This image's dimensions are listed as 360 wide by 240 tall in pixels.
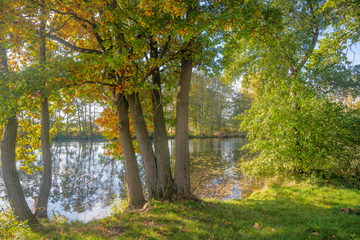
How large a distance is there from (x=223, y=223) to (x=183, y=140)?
221 cm

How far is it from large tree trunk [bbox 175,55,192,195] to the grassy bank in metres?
0.50

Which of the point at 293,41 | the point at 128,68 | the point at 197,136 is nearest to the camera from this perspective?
the point at 128,68


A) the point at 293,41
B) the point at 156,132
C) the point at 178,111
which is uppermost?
the point at 293,41

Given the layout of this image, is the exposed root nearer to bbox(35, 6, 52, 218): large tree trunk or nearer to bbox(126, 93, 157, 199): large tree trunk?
bbox(126, 93, 157, 199): large tree trunk

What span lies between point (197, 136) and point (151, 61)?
1215 inches

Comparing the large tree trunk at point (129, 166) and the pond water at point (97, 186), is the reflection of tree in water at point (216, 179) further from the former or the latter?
the large tree trunk at point (129, 166)

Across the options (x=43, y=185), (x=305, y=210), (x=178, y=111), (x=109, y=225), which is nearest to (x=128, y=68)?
(x=178, y=111)

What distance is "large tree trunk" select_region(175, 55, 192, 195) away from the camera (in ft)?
16.5

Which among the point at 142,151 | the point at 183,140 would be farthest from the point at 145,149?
the point at 183,140

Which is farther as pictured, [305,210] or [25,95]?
[305,210]

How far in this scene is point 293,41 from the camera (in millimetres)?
8477

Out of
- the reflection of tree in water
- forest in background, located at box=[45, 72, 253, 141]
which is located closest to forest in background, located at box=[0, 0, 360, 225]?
the reflection of tree in water

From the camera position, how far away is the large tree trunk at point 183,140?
502 centimetres

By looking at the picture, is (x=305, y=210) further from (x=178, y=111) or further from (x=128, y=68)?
(x=128, y=68)
